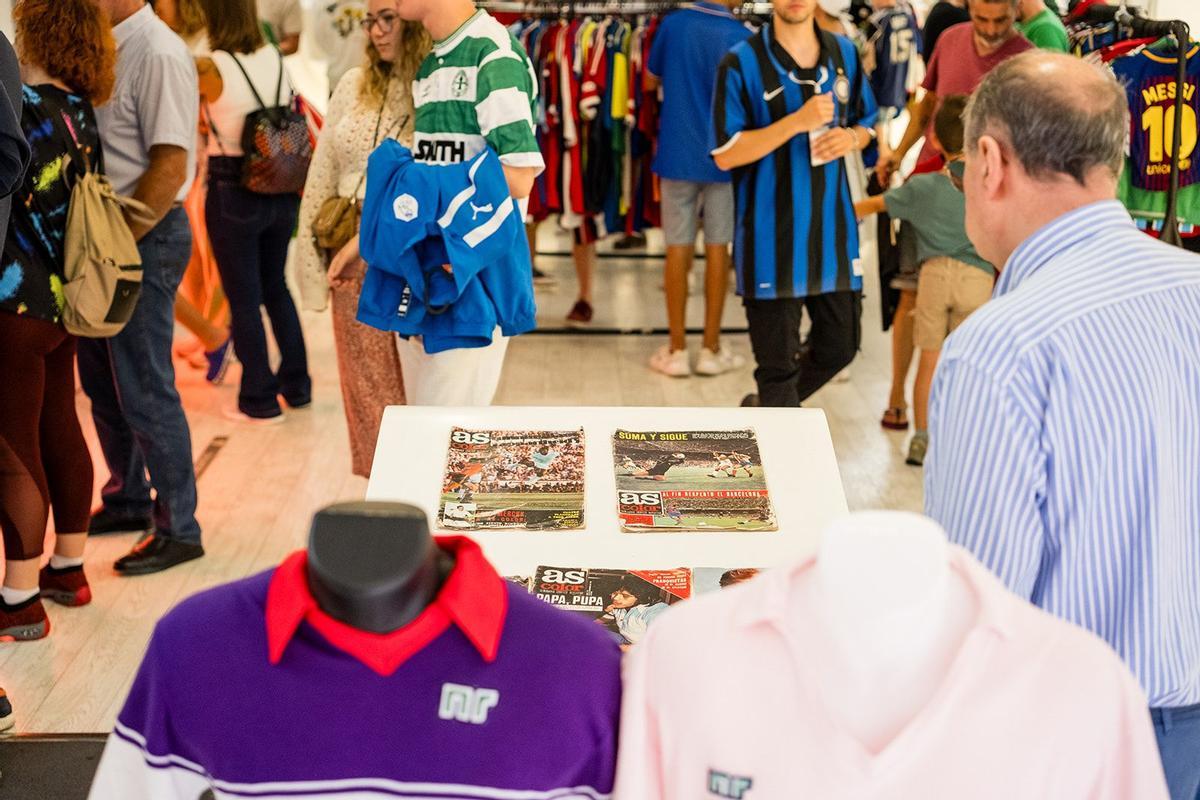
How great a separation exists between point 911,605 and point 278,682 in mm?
536

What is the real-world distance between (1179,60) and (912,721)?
307 cm

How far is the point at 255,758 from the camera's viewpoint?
1.12 metres

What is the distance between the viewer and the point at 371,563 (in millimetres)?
1060

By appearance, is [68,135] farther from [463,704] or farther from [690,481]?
[463,704]

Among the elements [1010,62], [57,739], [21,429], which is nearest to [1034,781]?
[1010,62]

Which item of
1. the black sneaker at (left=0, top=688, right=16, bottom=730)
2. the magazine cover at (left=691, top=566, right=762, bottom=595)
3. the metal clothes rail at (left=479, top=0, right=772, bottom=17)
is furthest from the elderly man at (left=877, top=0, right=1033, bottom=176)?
the black sneaker at (left=0, top=688, right=16, bottom=730)

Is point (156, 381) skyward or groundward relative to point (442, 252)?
groundward

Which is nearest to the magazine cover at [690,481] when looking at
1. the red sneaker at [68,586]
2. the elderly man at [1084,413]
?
the elderly man at [1084,413]

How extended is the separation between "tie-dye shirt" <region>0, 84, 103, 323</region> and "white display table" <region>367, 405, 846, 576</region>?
4.11 ft

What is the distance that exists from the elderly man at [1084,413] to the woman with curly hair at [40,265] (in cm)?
219

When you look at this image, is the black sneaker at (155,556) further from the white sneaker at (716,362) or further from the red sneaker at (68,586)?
the white sneaker at (716,362)

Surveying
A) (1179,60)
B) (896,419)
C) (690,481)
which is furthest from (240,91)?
(1179,60)

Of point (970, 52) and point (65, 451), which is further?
point (970, 52)

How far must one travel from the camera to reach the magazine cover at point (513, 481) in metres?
1.93
